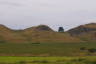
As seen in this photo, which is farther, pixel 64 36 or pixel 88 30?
pixel 88 30

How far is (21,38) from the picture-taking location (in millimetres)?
145375

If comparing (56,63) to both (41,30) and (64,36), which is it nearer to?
(64,36)

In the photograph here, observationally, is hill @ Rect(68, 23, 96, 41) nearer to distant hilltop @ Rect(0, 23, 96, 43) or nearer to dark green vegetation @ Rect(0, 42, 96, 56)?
distant hilltop @ Rect(0, 23, 96, 43)

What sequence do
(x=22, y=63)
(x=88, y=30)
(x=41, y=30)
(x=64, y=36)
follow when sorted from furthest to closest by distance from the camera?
(x=88, y=30)
(x=41, y=30)
(x=64, y=36)
(x=22, y=63)

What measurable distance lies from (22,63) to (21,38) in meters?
102

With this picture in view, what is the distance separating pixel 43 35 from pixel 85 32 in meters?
33.9

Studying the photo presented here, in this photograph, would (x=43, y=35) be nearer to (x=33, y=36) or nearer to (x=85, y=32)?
(x=33, y=36)

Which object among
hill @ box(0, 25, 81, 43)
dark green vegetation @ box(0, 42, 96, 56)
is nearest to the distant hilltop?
hill @ box(0, 25, 81, 43)

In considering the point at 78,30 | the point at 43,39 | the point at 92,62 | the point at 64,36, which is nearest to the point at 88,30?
the point at 78,30

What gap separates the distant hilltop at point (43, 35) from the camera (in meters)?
143

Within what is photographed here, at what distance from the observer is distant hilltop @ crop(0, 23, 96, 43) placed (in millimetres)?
142712

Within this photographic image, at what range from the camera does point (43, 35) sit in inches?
6088

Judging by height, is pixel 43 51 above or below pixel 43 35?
below

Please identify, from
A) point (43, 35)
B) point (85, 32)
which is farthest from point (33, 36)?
point (85, 32)
